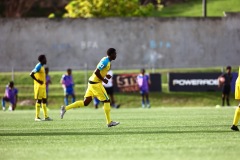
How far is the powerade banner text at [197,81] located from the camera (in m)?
42.4

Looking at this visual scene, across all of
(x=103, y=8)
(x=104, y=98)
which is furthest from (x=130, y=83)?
(x=104, y=98)

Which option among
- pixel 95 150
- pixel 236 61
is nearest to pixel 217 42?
pixel 236 61

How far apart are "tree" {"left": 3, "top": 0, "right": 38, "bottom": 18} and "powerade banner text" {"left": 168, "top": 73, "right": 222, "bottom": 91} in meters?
30.0

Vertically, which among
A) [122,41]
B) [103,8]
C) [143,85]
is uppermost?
[103,8]

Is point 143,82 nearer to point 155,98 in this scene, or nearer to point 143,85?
point 143,85

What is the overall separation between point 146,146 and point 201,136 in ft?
8.21

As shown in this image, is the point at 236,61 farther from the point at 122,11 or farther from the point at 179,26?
the point at 122,11

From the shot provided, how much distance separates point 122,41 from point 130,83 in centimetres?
737

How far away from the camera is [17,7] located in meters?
70.6

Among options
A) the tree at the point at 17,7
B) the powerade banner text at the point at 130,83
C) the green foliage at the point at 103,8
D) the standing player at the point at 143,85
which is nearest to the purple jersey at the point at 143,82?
the standing player at the point at 143,85

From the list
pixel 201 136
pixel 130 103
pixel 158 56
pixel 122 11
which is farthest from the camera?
pixel 122 11

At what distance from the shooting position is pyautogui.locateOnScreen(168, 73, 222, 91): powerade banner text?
4244cm

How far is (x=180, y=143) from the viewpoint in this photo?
14.6 metres

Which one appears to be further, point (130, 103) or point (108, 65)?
point (130, 103)
